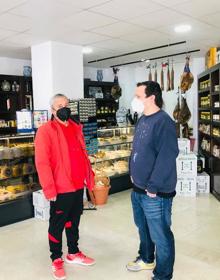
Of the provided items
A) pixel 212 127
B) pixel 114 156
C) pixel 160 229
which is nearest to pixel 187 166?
pixel 212 127

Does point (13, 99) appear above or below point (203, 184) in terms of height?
above

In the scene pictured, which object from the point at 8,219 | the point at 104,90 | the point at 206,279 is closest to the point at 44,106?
the point at 8,219

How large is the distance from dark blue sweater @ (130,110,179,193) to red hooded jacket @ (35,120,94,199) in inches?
26.5

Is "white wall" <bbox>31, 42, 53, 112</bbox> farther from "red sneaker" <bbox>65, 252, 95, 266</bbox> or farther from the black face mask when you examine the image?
"red sneaker" <bbox>65, 252, 95, 266</bbox>

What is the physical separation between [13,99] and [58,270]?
462 centimetres

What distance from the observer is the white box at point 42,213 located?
438 cm

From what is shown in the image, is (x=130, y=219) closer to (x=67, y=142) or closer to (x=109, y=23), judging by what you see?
(x=67, y=142)

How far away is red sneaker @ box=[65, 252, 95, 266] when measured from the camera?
3.11 meters

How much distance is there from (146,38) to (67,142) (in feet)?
9.81

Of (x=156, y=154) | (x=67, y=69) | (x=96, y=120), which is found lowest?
(x=156, y=154)

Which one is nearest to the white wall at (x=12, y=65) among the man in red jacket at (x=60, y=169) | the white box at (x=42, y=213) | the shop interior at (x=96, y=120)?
the shop interior at (x=96, y=120)

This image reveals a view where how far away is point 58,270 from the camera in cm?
289

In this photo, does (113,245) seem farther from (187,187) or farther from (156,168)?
(187,187)

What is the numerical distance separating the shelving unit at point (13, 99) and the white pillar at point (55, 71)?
124cm
